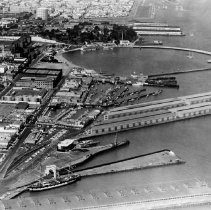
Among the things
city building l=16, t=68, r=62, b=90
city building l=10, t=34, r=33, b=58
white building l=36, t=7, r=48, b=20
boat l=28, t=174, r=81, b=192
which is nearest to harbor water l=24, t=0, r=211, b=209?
boat l=28, t=174, r=81, b=192

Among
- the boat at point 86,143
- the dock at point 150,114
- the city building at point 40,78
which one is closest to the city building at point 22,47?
the city building at point 40,78

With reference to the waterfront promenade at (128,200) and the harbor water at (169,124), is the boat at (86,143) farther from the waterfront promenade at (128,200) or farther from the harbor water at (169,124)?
the waterfront promenade at (128,200)

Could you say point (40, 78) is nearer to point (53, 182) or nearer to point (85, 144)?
point (85, 144)

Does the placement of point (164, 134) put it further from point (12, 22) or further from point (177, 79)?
point (12, 22)

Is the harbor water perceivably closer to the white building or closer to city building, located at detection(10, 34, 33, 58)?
city building, located at detection(10, 34, 33, 58)

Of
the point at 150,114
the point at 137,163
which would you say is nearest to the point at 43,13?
the point at 150,114

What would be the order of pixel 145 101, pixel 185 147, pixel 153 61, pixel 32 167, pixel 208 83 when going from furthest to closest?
1. pixel 153 61
2. pixel 208 83
3. pixel 145 101
4. pixel 185 147
5. pixel 32 167

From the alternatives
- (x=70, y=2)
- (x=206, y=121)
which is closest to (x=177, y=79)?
(x=206, y=121)
